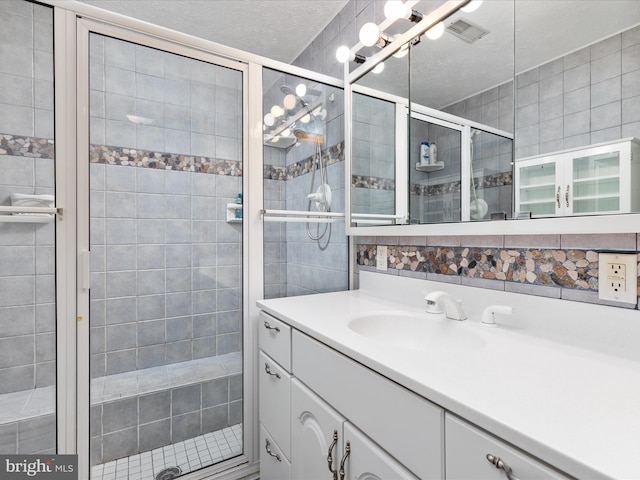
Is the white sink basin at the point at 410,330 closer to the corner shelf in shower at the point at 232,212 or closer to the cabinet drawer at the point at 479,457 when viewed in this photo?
the cabinet drawer at the point at 479,457

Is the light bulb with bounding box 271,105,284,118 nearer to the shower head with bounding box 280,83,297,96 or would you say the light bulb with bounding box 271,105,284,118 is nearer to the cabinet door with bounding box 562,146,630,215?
the shower head with bounding box 280,83,297,96

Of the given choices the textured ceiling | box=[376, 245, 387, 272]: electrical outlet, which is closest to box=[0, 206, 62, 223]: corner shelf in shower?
box=[376, 245, 387, 272]: electrical outlet

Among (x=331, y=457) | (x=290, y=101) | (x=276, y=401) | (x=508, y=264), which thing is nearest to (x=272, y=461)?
(x=276, y=401)

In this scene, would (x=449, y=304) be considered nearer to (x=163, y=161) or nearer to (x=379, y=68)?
(x=379, y=68)

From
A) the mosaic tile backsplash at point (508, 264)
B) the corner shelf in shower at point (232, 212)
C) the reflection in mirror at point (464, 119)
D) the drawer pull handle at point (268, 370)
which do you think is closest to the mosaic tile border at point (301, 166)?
the corner shelf in shower at point (232, 212)

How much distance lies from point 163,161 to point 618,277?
1.70 metres

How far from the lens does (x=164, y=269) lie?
1.50m

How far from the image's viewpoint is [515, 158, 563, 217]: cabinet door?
0.94m

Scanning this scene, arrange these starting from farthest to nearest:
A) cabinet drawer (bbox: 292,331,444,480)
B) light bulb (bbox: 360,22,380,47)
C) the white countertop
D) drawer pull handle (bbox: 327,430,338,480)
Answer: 1. light bulb (bbox: 360,22,380,47)
2. drawer pull handle (bbox: 327,430,338,480)
3. cabinet drawer (bbox: 292,331,444,480)
4. the white countertop

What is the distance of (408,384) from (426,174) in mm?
945

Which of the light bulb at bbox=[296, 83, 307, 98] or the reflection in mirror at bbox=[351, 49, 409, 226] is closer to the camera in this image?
the reflection in mirror at bbox=[351, 49, 409, 226]

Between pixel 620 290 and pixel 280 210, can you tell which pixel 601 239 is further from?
pixel 280 210

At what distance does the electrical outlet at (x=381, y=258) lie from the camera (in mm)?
1639

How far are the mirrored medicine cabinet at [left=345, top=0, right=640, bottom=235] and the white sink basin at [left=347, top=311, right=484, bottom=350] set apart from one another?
1.11ft
